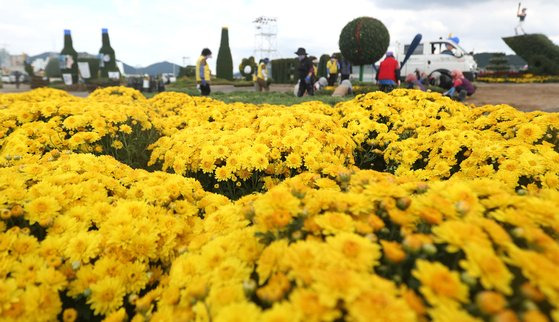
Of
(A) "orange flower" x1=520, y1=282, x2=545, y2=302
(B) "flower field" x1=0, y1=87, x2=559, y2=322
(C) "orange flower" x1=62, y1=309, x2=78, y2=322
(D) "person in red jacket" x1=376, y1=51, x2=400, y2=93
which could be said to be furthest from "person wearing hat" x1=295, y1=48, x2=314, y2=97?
(A) "orange flower" x1=520, y1=282, x2=545, y2=302

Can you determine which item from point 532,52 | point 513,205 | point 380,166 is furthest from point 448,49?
point 513,205

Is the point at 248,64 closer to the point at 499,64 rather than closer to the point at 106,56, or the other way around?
the point at 106,56

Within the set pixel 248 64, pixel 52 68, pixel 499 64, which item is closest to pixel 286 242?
pixel 248 64

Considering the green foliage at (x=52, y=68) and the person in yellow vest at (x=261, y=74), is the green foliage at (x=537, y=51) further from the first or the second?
the green foliage at (x=52, y=68)

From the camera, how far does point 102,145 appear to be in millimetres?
4145

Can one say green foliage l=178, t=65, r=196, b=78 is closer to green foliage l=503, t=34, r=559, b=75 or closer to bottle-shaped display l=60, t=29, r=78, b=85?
bottle-shaped display l=60, t=29, r=78, b=85

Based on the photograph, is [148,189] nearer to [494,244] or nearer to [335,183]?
[335,183]

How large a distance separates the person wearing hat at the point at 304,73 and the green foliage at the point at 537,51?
2129 cm

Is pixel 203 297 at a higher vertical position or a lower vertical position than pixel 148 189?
lower

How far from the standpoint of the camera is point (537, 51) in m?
25.7

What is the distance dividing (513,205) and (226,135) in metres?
2.64

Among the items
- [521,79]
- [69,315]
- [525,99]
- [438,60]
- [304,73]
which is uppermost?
[438,60]

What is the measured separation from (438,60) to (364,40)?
5785mm

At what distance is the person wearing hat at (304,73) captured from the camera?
12617 mm
